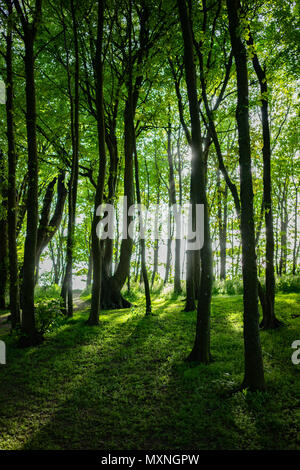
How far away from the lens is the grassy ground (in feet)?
11.0

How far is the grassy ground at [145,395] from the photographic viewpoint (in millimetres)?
3342

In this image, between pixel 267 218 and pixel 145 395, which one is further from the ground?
pixel 267 218

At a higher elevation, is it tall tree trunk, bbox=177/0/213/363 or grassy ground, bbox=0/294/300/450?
tall tree trunk, bbox=177/0/213/363

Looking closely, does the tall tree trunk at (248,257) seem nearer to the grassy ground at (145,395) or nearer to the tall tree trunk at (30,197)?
the grassy ground at (145,395)

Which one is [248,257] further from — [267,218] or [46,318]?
[46,318]

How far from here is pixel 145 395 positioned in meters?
4.35

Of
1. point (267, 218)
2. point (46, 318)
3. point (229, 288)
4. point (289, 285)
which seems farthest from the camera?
point (229, 288)

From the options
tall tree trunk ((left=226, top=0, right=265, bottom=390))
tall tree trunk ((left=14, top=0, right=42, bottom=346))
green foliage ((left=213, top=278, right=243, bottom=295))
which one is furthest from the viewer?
green foliage ((left=213, top=278, right=243, bottom=295))

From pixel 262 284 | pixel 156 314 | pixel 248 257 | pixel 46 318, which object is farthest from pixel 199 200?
pixel 262 284

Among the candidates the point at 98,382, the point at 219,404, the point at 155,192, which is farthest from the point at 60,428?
the point at 155,192

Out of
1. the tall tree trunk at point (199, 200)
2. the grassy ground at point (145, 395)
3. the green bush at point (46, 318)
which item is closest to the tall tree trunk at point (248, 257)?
the grassy ground at point (145, 395)

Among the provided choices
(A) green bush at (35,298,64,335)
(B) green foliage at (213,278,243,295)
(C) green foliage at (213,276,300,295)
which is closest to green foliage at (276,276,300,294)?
Result: (C) green foliage at (213,276,300,295)

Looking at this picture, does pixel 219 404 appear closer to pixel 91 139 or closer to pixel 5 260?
pixel 5 260

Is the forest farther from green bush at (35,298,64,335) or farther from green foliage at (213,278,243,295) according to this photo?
green foliage at (213,278,243,295)
